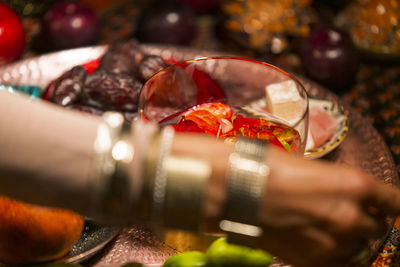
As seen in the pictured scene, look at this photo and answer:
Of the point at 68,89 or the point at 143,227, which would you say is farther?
the point at 68,89

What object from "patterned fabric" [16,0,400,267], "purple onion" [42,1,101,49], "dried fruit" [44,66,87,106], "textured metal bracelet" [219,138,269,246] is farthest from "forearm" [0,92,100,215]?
"purple onion" [42,1,101,49]

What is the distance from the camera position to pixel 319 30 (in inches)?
32.6

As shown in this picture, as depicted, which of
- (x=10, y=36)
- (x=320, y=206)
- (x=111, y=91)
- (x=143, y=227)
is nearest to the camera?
(x=320, y=206)

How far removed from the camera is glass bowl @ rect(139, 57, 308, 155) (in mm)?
519

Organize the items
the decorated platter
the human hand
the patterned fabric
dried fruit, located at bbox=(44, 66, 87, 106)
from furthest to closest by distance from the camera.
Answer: the patterned fabric < dried fruit, located at bbox=(44, 66, 87, 106) < the decorated platter < the human hand

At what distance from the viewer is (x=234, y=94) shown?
0.66 metres

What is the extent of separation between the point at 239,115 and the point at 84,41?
1.51 ft

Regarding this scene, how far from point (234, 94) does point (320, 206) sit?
1.19ft

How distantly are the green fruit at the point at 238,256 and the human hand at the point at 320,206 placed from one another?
0.20 ft

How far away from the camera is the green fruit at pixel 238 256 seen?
39 cm

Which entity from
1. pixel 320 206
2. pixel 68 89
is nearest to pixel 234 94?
pixel 68 89

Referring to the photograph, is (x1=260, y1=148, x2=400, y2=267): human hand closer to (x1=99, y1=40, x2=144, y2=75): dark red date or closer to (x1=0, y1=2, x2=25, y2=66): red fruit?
(x1=99, y1=40, x2=144, y2=75): dark red date

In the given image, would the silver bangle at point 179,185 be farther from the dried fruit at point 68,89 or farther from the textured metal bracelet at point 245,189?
the dried fruit at point 68,89

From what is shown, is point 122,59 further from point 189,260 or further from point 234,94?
point 189,260
